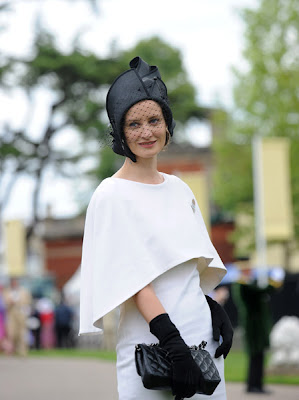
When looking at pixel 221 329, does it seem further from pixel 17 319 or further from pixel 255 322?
pixel 17 319

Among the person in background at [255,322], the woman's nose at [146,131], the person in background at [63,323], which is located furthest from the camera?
the person in background at [63,323]

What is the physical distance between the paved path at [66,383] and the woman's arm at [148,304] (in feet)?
25.7

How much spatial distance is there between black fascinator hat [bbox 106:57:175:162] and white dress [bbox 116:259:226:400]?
1.60ft

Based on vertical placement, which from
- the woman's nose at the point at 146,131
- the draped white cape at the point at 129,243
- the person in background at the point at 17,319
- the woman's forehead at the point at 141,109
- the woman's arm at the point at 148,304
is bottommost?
the person in background at the point at 17,319

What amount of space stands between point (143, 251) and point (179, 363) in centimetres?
46

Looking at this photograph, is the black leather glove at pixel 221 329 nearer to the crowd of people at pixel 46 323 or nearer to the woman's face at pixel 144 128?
the woman's face at pixel 144 128

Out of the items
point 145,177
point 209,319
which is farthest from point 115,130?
point 209,319

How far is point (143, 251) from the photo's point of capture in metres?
3.45

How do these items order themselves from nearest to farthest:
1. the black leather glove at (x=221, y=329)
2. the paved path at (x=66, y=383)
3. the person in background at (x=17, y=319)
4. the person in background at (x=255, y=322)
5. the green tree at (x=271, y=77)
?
the black leather glove at (x=221, y=329), the paved path at (x=66, y=383), the person in background at (x=255, y=322), the person in background at (x=17, y=319), the green tree at (x=271, y=77)

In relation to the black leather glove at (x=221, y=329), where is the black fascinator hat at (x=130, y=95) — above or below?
above

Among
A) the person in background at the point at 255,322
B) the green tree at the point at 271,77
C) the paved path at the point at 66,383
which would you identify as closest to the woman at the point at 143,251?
the paved path at the point at 66,383

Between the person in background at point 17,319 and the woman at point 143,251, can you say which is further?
the person in background at point 17,319

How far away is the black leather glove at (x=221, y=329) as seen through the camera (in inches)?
136

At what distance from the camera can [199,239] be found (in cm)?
359
